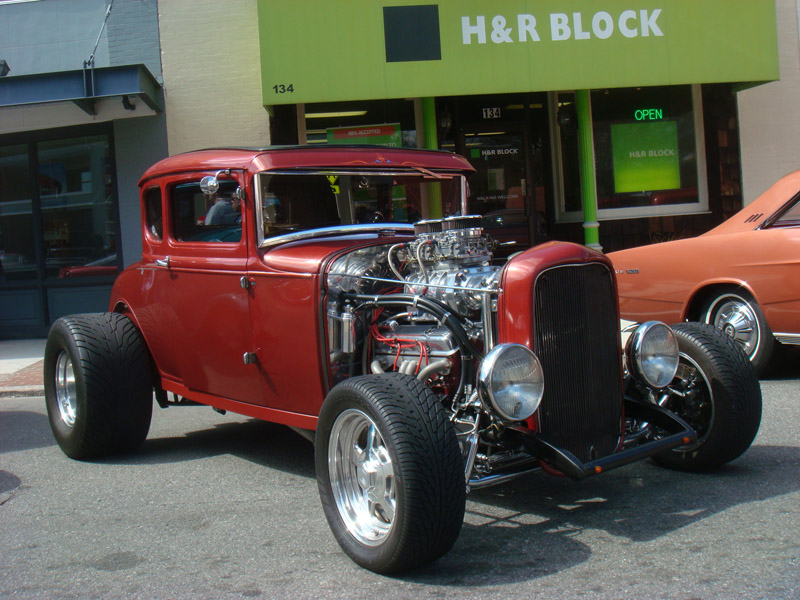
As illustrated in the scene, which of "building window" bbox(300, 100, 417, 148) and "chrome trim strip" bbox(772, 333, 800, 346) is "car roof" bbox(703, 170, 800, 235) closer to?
"chrome trim strip" bbox(772, 333, 800, 346)

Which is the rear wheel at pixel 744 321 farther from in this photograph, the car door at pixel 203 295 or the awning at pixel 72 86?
the awning at pixel 72 86

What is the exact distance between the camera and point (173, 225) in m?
5.45

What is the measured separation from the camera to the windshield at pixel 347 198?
486 cm

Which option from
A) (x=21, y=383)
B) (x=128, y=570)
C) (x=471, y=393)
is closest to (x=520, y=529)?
(x=471, y=393)

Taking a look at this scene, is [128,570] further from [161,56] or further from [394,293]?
[161,56]

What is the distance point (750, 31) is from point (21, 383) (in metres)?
9.38

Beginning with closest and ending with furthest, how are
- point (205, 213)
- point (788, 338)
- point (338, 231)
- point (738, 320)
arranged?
point (338, 231)
point (205, 213)
point (788, 338)
point (738, 320)

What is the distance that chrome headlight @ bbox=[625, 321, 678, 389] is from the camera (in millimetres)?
4086

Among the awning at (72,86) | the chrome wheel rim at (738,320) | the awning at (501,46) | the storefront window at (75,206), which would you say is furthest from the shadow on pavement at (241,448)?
the storefront window at (75,206)

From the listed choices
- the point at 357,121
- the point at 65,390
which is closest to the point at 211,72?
the point at 357,121

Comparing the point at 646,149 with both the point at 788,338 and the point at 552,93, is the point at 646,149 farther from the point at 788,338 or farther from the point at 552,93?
the point at 788,338

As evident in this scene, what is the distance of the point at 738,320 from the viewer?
7.05 metres

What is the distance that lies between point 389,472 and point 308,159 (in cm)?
206

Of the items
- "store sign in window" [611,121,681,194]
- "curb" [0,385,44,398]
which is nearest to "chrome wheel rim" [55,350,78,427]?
"curb" [0,385,44,398]
